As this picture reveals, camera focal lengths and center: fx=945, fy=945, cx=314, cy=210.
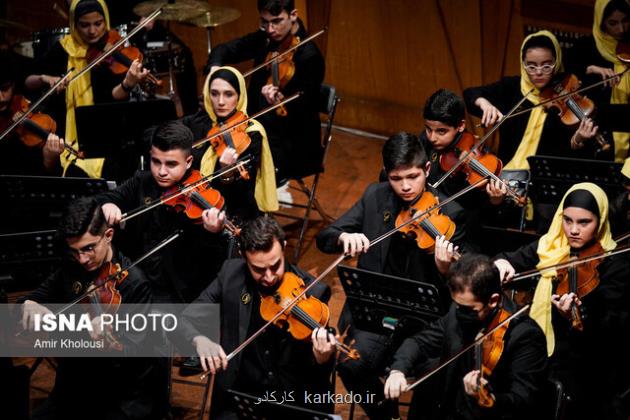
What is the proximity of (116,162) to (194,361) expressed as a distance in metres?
1.77

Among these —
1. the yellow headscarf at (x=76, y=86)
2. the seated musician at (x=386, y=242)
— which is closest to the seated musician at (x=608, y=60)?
the seated musician at (x=386, y=242)

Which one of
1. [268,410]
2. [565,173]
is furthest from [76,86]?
[268,410]

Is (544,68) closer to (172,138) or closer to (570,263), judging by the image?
(570,263)

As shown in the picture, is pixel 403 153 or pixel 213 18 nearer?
pixel 403 153

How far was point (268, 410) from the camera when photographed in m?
3.17

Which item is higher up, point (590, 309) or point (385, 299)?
point (385, 299)

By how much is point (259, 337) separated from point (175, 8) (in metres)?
3.01

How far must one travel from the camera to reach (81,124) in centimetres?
482

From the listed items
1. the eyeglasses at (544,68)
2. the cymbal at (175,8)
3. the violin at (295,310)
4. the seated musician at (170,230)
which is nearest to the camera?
the violin at (295,310)

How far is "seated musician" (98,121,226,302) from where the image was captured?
4.39 metres

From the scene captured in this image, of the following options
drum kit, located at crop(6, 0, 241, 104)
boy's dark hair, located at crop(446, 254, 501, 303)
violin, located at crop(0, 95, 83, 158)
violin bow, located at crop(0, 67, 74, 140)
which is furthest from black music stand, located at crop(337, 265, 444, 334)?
drum kit, located at crop(6, 0, 241, 104)

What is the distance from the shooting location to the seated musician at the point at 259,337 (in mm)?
3604

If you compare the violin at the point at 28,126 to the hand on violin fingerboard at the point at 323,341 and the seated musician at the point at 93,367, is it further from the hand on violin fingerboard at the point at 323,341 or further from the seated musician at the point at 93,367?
the hand on violin fingerboard at the point at 323,341

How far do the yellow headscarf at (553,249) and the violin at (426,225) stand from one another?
1.37ft
